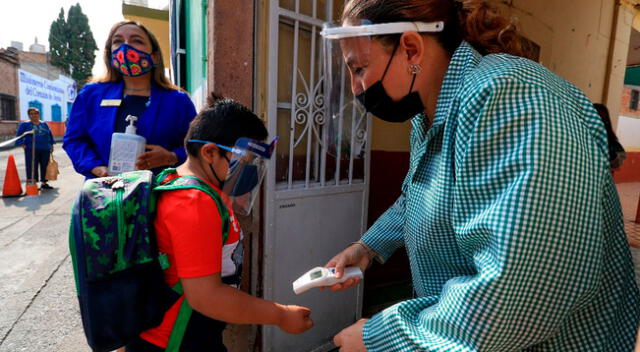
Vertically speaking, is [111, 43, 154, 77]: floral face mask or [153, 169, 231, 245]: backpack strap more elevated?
[111, 43, 154, 77]: floral face mask

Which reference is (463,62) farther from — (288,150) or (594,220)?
(288,150)

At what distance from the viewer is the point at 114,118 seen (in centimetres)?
214

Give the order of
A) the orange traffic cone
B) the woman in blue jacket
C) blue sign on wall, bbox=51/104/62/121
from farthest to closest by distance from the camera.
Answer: blue sign on wall, bbox=51/104/62/121
the orange traffic cone
the woman in blue jacket

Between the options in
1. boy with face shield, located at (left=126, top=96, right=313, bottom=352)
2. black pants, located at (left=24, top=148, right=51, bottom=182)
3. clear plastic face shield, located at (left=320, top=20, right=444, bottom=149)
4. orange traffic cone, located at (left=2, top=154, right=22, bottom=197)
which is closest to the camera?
clear plastic face shield, located at (left=320, top=20, right=444, bottom=149)

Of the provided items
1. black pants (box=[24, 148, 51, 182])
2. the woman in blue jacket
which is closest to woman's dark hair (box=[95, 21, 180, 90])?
the woman in blue jacket

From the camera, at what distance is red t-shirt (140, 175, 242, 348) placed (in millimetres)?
1186

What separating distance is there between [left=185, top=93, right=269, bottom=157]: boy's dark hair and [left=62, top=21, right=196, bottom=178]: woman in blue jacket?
75 centimetres

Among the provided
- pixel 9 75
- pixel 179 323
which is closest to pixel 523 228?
pixel 179 323

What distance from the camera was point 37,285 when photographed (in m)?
3.47

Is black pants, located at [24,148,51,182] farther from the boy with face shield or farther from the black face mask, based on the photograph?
the black face mask

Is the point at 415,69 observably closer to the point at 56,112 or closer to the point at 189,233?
the point at 189,233

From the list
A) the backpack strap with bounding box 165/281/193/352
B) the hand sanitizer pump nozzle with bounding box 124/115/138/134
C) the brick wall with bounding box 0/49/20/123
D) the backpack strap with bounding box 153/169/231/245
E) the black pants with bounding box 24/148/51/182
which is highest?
the brick wall with bounding box 0/49/20/123

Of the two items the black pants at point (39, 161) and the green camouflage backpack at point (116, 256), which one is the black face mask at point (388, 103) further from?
the black pants at point (39, 161)

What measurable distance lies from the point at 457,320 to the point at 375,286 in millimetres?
2630
